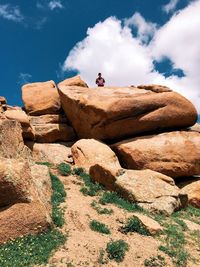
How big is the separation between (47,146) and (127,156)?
6.26 m

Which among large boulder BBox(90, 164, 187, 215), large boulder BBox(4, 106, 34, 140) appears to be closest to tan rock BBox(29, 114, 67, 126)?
large boulder BBox(4, 106, 34, 140)

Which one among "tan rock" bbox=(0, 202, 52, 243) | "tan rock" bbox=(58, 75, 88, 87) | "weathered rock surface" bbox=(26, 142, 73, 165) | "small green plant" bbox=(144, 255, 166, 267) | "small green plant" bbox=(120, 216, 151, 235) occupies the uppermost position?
"tan rock" bbox=(58, 75, 88, 87)

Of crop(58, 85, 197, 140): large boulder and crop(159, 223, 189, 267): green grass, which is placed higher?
crop(58, 85, 197, 140): large boulder

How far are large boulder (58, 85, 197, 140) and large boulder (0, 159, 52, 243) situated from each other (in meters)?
13.5

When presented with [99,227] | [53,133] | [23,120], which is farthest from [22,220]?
[53,133]

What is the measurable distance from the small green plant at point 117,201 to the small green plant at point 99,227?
2.68m

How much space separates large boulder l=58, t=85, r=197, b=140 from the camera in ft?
89.9

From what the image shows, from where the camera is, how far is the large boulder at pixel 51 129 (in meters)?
29.8

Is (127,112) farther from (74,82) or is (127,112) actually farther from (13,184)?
(13,184)

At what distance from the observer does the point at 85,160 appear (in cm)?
2498

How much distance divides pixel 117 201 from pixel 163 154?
8.00 meters

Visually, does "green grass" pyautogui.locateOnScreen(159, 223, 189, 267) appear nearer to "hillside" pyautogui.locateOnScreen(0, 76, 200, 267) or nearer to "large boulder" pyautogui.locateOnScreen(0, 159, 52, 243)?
"hillside" pyautogui.locateOnScreen(0, 76, 200, 267)

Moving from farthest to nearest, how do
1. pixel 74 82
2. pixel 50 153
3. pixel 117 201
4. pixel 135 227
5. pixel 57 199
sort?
pixel 74 82 → pixel 50 153 → pixel 117 201 → pixel 57 199 → pixel 135 227

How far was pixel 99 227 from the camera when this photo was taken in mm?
15859
